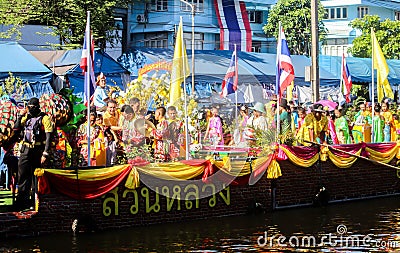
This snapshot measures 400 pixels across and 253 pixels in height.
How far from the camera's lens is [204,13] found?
50250 mm

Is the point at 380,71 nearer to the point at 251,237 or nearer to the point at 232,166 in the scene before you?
the point at 232,166

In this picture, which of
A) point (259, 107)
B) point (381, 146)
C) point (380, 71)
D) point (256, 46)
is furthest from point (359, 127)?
point (256, 46)

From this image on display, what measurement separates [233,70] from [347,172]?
552 cm

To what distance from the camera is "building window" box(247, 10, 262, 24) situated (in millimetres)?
55344

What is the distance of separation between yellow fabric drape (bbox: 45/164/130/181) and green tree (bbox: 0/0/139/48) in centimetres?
1776

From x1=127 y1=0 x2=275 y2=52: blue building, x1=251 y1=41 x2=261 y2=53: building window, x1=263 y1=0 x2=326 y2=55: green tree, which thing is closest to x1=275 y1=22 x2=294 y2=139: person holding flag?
x1=127 y1=0 x2=275 y2=52: blue building

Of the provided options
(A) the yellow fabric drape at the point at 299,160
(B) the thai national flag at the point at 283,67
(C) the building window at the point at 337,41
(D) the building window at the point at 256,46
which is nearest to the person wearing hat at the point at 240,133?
(A) the yellow fabric drape at the point at 299,160

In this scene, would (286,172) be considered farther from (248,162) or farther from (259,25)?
(259,25)

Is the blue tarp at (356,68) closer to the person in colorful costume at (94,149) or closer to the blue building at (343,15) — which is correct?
the person in colorful costume at (94,149)

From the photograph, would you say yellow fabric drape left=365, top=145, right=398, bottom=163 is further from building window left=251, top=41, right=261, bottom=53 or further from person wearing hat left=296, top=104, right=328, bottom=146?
building window left=251, top=41, right=261, bottom=53

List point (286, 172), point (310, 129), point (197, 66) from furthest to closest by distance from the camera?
1. point (197, 66)
2. point (310, 129)
3. point (286, 172)

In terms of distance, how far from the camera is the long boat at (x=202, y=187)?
13195 mm

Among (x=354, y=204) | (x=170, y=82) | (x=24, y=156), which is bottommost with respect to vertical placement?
(x=354, y=204)

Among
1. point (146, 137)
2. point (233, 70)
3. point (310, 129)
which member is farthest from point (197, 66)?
point (146, 137)
